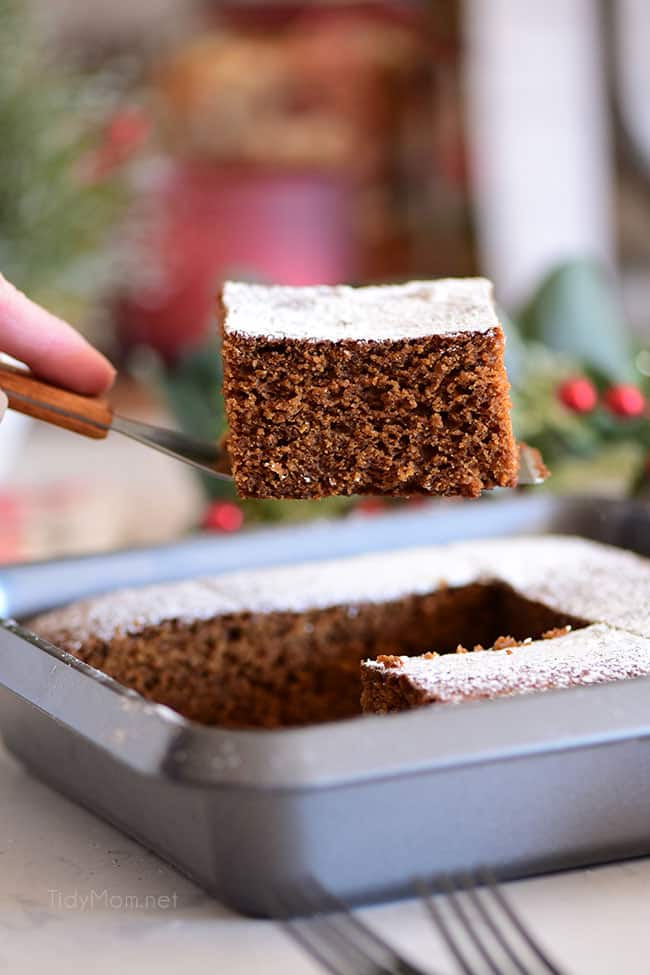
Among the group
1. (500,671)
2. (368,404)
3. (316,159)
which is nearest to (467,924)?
(500,671)

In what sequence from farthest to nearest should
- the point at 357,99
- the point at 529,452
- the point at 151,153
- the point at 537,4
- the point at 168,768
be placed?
the point at 357,99, the point at 537,4, the point at 151,153, the point at 529,452, the point at 168,768

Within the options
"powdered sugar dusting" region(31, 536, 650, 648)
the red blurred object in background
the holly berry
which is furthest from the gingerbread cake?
the red blurred object in background

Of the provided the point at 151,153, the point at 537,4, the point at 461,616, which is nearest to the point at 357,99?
the point at 537,4

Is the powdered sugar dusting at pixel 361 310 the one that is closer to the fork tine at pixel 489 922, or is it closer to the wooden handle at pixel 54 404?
the wooden handle at pixel 54 404

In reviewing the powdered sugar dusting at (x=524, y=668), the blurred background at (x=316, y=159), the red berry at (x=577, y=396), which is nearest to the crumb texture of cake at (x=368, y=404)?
the powdered sugar dusting at (x=524, y=668)

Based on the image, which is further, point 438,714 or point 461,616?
point 461,616

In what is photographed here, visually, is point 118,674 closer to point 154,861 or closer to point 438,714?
point 154,861

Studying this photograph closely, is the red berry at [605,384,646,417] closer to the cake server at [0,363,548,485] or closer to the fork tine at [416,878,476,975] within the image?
the cake server at [0,363,548,485]
